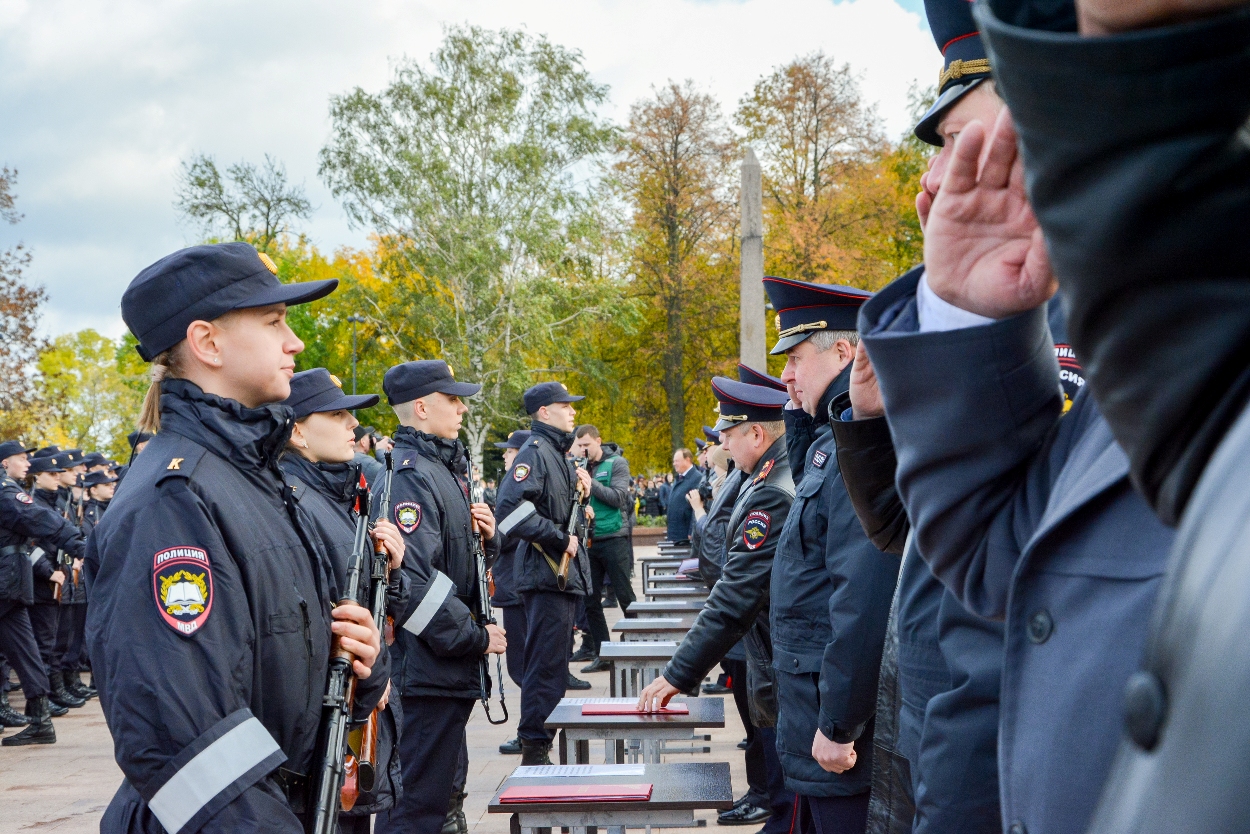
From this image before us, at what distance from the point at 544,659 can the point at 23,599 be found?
4970mm

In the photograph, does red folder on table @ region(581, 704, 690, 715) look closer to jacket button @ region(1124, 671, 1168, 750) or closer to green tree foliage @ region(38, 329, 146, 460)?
jacket button @ region(1124, 671, 1168, 750)

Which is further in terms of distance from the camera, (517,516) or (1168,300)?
(517,516)

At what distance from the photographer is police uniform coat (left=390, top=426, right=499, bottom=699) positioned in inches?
216

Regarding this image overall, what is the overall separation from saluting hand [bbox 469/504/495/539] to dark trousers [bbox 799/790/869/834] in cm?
301

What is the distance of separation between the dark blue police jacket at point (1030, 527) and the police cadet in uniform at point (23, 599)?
33.4 feet

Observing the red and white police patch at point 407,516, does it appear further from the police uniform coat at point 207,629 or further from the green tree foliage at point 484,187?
the green tree foliage at point 484,187

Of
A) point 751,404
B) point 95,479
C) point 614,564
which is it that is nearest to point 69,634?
point 95,479

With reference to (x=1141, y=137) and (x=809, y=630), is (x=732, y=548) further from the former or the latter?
(x=1141, y=137)

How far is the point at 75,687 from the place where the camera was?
12.3m

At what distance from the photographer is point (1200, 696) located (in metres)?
0.54

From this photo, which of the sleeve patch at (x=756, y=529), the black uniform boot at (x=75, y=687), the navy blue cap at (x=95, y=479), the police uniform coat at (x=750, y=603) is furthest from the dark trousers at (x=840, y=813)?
the navy blue cap at (x=95, y=479)

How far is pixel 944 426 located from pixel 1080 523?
230 mm

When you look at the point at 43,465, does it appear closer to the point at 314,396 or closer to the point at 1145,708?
the point at 314,396

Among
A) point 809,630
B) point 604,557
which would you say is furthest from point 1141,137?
point 604,557
